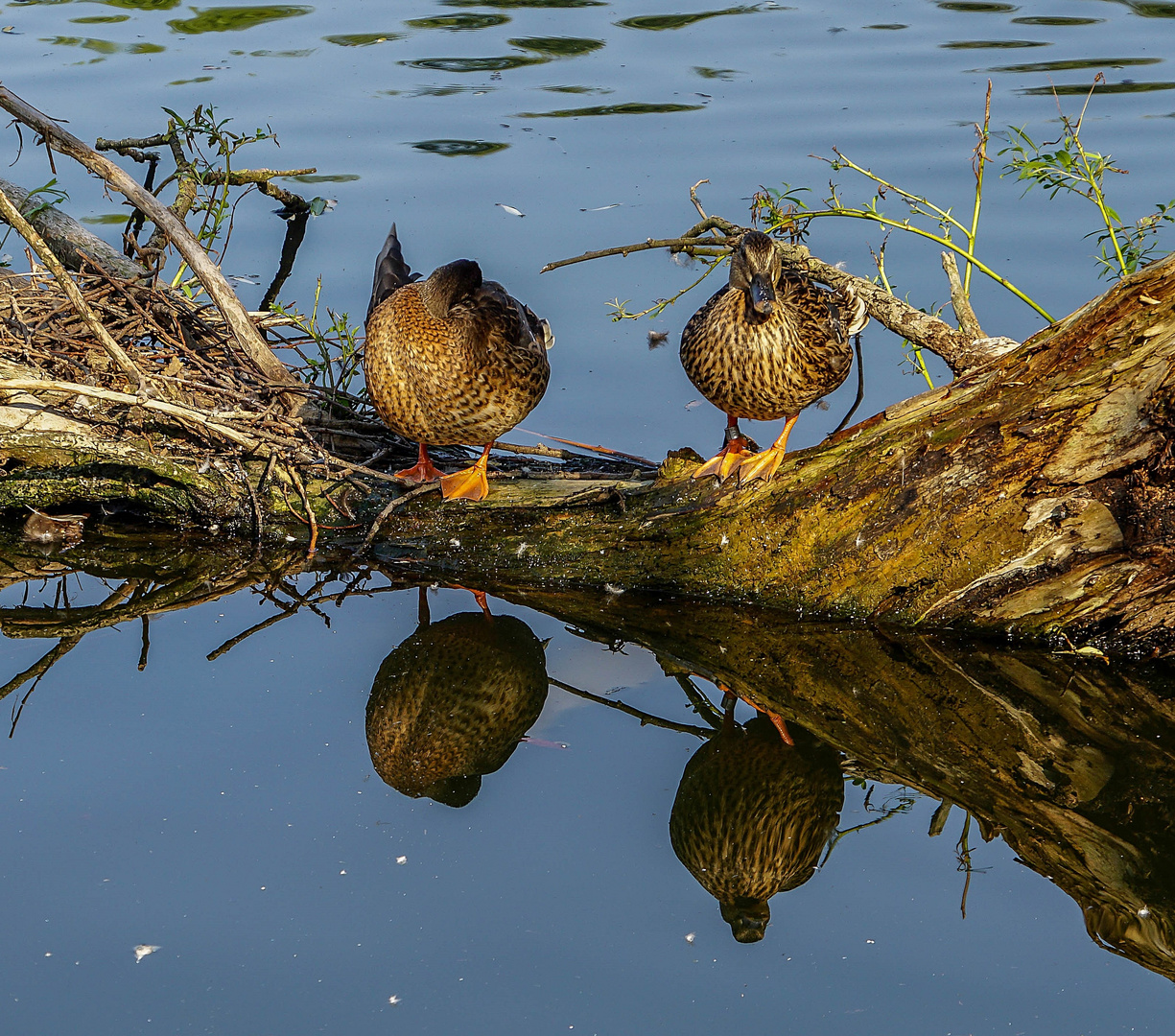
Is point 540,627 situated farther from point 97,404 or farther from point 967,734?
point 97,404

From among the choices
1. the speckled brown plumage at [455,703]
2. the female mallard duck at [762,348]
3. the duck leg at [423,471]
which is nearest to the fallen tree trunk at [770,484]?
the duck leg at [423,471]

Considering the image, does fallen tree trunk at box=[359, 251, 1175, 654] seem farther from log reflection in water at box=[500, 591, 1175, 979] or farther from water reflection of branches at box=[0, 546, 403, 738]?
water reflection of branches at box=[0, 546, 403, 738]

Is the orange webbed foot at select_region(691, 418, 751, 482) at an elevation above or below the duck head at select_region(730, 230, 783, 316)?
below

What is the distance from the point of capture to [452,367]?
4523 mm

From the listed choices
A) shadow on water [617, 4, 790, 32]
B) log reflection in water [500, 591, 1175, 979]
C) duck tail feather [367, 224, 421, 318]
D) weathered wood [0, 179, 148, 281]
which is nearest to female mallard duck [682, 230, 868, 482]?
log reflection in water [500, 591, 1175, 979]

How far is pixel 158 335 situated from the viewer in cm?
524

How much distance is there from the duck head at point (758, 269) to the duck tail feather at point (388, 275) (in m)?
1.38

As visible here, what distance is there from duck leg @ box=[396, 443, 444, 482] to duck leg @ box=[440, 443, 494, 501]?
3.7 inches

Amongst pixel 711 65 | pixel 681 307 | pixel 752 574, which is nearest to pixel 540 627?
pixel 752 574

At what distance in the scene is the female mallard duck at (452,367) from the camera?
179 inches

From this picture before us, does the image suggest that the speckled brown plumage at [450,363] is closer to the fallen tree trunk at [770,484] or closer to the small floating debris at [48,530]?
the fallen tree trunk at [770,484]

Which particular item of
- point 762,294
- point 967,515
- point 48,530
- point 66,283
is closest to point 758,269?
point 762,294

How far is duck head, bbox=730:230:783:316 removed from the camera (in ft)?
14.3

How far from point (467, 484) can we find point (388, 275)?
945 millimetres
